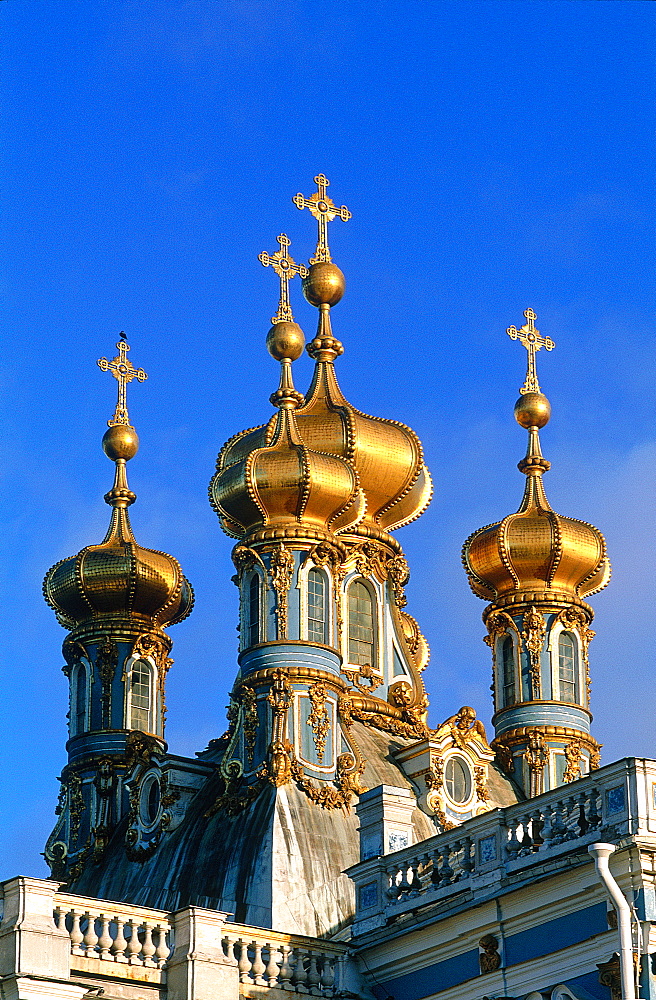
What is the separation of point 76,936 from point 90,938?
15 centimetres

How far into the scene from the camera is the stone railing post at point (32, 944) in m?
22.3

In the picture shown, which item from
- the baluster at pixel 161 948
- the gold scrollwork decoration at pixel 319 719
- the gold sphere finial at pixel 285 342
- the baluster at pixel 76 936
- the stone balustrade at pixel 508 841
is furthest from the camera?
the gold sphere finial at pixel 285 342

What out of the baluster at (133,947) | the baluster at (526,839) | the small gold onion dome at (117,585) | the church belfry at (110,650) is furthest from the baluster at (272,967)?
the small gold onion dome at (117,585)

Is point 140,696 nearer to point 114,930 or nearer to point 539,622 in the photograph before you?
point 539,622

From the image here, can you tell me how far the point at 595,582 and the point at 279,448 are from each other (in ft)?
20.6

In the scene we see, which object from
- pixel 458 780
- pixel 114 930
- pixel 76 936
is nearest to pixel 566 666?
pixel 458 780

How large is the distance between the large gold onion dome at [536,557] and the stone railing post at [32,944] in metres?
14.0

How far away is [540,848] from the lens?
23.4 metres

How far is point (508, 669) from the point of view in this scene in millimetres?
35719

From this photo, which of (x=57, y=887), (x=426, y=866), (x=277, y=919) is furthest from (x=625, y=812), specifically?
(x=277, y=919)

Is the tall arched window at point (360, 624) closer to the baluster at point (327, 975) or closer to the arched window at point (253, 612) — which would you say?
the arched window at point (253, 612)

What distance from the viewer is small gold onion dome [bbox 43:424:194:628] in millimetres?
36188

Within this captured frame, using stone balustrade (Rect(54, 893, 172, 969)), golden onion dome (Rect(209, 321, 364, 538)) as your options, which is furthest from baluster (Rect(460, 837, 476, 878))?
golden onion dome (Rect(209, 321, 364, 538))

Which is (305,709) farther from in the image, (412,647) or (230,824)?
(412,647)
